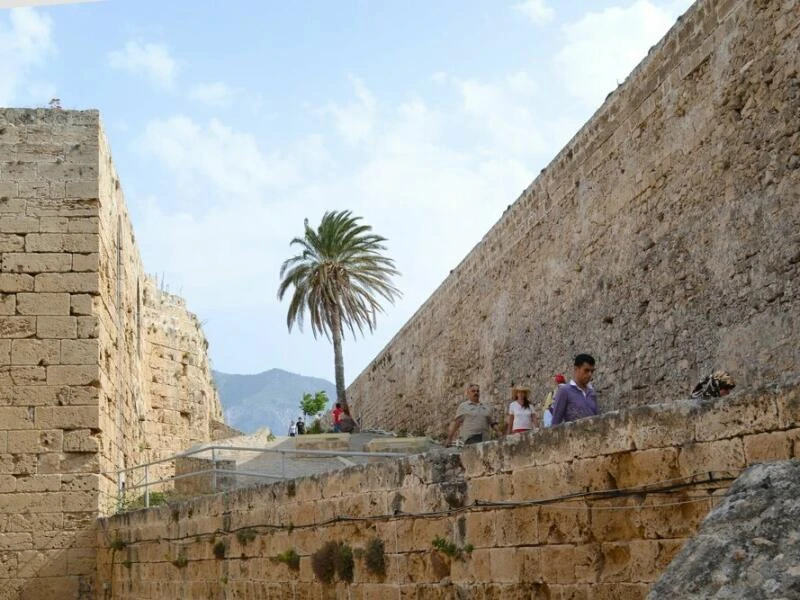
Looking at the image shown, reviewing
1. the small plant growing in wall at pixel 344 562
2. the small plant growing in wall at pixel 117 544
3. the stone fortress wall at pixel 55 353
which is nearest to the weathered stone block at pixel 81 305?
the stone fortress wall at pixel 55 353

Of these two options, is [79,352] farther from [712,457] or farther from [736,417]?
[736,417]

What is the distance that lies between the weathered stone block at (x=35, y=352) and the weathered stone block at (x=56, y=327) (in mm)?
75

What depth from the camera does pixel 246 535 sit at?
331 inches

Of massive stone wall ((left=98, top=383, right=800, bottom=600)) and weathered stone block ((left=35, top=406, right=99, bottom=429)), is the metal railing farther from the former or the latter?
massive stone wall ((left=98, top=383, right=800, bottom=600))

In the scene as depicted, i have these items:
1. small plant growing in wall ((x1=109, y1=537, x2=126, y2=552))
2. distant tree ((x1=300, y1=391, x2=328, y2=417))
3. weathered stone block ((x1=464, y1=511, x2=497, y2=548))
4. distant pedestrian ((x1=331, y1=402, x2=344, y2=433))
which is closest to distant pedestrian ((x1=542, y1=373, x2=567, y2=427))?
weathered stone block ((x1=464, y1=511, x2=497, y2=548))

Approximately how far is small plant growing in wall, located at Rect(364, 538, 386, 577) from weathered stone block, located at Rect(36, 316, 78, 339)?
5.80m

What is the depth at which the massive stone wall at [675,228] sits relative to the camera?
818 cm

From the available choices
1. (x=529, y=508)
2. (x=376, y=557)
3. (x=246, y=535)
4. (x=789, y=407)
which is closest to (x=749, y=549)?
(x=789, y=407)

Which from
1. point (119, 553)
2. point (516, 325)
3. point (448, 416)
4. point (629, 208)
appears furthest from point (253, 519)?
point (448, 416)

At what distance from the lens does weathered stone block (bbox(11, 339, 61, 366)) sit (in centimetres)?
1140

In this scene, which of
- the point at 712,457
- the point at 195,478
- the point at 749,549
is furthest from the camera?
the point at 195,478

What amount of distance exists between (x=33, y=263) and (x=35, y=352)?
3.13 feet

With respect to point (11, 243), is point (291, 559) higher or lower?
lower

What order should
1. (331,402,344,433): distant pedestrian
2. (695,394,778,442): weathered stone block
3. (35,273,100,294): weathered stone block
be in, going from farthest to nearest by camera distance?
(331,402,344,433): distant pedestrian, (35,273,100,294): weathered stone block, (695,394,778,442): weathered stone block
